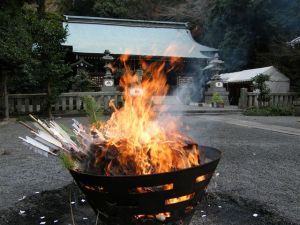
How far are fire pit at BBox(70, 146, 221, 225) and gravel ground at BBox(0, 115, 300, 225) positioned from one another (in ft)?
3.40

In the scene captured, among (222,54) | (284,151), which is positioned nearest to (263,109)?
(284,151)

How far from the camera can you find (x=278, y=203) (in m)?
A: 4.07

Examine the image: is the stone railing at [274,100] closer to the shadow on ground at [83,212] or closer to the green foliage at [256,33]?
the green foliage at [256,33]

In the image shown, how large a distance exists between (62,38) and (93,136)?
11853 mm

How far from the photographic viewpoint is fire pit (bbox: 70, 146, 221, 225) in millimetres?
2525

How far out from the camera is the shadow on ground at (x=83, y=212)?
11.9 feet

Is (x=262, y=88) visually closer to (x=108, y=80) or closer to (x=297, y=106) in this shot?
(x=297, y=106)

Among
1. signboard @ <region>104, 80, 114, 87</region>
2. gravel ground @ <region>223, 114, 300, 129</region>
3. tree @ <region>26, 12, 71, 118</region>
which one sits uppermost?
tree @ <region>26, 12, 71, 118</region>

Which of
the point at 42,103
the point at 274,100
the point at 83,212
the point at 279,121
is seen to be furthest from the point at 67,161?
the point at 274,100

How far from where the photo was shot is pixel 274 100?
63.6 feet

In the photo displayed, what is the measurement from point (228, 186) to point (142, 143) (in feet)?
7.61

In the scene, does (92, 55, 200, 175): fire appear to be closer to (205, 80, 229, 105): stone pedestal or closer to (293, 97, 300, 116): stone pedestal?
(293, 97, 300, 116): stone pedestal

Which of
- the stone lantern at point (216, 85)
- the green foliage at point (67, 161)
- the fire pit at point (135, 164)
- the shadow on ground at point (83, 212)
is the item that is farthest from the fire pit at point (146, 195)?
the stone lantern at point (216, 85)

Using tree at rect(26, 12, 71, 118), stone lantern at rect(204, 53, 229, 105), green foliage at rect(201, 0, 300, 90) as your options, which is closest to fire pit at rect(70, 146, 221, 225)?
tree at rect(26, 12, 71, 118)
